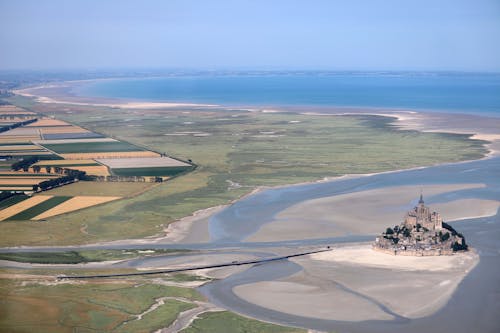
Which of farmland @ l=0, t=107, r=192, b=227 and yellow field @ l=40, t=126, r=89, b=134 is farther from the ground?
yellow field @ l=40, t=126, r=89, b=134

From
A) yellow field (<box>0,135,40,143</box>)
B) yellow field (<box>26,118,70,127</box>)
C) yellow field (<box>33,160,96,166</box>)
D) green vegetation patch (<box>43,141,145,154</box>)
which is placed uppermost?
yellow field (<box>26,118,70,127</box>)

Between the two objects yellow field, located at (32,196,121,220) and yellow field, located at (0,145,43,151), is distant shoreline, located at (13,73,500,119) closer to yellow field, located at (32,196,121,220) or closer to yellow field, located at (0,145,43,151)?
yellow field, located at (0,145,43,151)

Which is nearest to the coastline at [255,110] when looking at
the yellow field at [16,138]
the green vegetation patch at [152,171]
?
the green vegetation patch at [152,171]

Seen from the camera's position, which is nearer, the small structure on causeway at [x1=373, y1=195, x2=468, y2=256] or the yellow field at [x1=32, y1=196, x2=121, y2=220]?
the small structure on causeway at [x1=373, y1=195, x2=468, y2=256]

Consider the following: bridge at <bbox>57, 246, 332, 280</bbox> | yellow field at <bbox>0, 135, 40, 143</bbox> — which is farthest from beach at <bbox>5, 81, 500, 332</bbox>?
yellow field at <bbox>0, 135, 40, 143</bbox>

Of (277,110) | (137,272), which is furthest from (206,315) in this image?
(277,110)

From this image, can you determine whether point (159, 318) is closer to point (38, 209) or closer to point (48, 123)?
point (38, 209)

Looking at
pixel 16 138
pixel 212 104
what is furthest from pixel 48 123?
pixel 212 104
